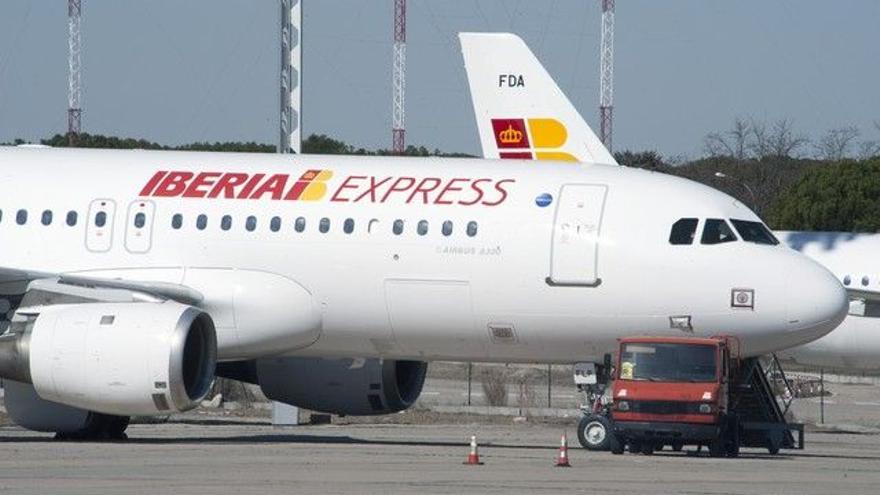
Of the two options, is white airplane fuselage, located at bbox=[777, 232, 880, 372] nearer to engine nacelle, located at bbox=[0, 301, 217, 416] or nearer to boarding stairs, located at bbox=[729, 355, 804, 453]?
boarding stairs, located at bbox=[729, 355, 804, 453]

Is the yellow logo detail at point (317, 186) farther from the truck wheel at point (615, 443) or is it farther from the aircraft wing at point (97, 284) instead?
the truck wheel at point (615, 443)

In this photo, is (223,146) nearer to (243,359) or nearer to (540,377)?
(540,377)

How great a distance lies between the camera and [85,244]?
96.0 ft

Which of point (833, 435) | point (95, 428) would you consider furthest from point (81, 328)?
point (833, 435)

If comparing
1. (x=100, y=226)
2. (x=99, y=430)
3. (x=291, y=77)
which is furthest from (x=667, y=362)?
(x=291, y=77)

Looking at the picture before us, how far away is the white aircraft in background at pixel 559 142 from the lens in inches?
1592

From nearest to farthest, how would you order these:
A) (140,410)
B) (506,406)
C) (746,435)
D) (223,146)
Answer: (140,410), (746,435), (506,406), (223,146)

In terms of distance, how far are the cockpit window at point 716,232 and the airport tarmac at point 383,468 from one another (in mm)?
Result: 2808

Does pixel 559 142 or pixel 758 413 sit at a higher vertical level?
pixel 559 142

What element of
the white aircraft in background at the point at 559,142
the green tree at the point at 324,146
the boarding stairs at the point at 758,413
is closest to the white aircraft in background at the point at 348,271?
the boarding stairs at the point at 758,413

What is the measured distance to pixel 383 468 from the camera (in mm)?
23594

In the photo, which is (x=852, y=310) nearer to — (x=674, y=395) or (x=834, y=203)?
(x=674, y=395)

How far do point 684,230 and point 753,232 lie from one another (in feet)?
3.12

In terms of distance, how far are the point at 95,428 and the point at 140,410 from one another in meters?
3.16
